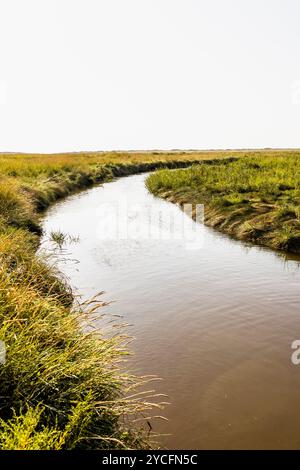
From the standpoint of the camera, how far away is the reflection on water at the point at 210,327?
4.87 metres

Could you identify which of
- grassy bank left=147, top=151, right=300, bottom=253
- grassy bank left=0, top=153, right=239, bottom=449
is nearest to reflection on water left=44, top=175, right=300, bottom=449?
grassy bank left=0, top=153, right=239, bottom=449

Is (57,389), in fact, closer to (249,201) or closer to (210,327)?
(210,327)

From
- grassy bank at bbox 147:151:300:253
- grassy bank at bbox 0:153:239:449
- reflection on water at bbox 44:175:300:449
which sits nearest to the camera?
grassy bank at bbox 0:153:239:449

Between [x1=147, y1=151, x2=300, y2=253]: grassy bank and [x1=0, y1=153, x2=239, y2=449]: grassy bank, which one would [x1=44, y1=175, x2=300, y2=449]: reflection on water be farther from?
[x1=147, y1=151, x2=300, y2=253]: grassy bank

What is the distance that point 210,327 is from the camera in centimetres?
736

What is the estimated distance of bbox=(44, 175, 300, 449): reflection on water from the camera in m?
4.87

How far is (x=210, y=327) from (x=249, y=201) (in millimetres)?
10728

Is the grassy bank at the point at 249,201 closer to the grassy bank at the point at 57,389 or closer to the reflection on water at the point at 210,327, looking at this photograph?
the reflection on water at the point at 210,327

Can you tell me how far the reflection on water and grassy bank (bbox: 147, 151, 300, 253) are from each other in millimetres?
950

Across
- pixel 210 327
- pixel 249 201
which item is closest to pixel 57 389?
pixel 210 327

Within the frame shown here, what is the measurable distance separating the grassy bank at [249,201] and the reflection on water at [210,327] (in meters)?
0.95

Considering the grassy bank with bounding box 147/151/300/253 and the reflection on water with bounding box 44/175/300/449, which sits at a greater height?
the grassy bank with bounding box 147/151/300/253

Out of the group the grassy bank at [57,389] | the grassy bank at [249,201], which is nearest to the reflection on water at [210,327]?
the grassy bank at [57,389]
